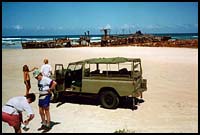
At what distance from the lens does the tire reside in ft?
37.0

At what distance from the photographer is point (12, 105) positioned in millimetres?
7148

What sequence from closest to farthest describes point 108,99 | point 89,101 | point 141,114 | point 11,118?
1. point 11,118
2. point 141,114
3. point 108,99
4. point 89,101

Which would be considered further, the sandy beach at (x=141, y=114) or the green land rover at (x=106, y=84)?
the green land rover at (x=106, y=84)

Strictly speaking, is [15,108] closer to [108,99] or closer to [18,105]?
[18,105]

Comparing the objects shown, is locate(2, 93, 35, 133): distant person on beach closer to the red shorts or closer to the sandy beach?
the red shorts

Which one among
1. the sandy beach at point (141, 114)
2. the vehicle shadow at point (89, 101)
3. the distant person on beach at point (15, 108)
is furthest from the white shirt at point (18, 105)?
the vehicle shadow at point (89, 101)

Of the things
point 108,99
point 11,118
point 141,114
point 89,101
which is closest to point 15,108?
point 11,118

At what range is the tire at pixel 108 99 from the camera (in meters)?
11.3

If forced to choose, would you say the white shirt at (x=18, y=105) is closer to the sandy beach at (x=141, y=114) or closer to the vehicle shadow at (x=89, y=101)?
the sandy beach at (x=141, y=114)

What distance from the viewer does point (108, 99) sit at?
11.4 meters

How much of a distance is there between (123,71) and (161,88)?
11.9ft

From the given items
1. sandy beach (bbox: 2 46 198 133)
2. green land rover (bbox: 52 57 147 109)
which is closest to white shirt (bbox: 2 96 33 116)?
sandy beach (bbox: 2 46 198 133)

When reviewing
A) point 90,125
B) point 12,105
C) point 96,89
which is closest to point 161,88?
point 96,89

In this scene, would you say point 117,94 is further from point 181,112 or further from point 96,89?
point 181,112
